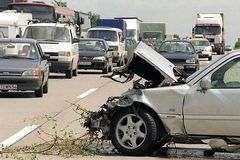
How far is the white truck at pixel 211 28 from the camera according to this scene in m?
60.3

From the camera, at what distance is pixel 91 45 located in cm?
3142

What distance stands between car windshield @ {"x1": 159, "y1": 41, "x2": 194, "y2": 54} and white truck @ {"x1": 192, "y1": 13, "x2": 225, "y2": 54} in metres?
31.1

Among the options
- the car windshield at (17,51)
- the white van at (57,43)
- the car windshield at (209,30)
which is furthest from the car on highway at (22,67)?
the car windshield at (209,30)

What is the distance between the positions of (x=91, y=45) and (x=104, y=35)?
6967 millimetres

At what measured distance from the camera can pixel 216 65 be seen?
8.94 metres

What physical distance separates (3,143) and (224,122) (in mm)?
3527

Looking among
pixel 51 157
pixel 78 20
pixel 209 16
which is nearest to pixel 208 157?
pixel 51 157

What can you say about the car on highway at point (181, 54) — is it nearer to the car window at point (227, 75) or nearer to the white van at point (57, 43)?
the white van at point (57, 43)

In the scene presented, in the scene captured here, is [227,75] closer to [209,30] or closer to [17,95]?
[17,95]

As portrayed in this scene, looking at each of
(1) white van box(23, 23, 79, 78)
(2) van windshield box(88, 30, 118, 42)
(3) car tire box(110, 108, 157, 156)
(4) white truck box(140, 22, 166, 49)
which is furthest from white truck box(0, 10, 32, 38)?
(4) white truck box(140, 22, 166, 49)

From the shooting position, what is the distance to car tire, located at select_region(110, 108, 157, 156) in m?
8.95

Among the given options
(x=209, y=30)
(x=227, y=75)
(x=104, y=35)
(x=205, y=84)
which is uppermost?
(x=227, y=75)

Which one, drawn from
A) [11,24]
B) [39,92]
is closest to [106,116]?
[39,92]

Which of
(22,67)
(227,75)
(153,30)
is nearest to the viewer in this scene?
(227,75)
